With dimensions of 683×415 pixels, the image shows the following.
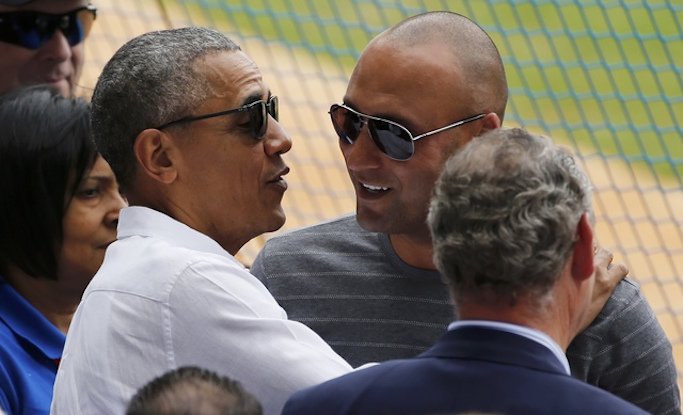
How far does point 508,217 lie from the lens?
2049 millimetres

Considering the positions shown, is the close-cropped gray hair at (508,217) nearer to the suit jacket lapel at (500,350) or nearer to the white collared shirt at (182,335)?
the suit jacket lapel at (500,350)

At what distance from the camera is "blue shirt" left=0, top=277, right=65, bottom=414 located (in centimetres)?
306

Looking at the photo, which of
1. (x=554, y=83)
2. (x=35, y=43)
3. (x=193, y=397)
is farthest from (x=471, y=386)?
(x=554, y=83)

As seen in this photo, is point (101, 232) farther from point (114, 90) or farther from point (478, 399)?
point (478, 399)

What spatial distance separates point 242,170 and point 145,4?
758 cm

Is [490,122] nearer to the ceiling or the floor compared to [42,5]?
nearer to the floor

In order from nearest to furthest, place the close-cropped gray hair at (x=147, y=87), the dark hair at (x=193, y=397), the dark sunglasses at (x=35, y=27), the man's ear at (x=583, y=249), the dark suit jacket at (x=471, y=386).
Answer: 1. the dark hair at (x=193, y=397)
2. the dark suit jacket at (x=471, y=386)
3. the man's ear at (x=583, y=249)
4. the close-cropped gray hair at (x=147, y=87)
5. the dark sunglasses at (x=35, y=27)

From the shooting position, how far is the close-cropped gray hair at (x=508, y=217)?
205 centimetres

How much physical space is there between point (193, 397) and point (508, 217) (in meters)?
0.59

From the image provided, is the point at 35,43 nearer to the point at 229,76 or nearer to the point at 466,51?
the point at 229,76

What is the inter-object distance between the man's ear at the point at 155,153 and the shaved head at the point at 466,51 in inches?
22.9

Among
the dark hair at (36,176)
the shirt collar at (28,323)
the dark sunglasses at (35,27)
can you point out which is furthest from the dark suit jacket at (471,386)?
the dark sunglasses at (35,27)

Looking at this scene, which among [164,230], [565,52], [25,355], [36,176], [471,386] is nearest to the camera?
[471,386]

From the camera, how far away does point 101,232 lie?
11.3 feet
